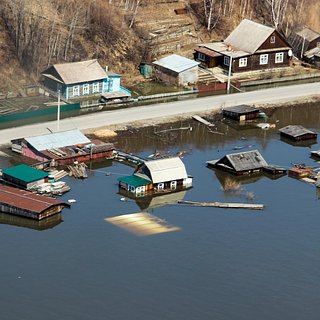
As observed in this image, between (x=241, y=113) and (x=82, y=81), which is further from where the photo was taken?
(x=82, y=81)

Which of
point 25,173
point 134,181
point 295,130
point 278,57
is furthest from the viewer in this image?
point 278,57

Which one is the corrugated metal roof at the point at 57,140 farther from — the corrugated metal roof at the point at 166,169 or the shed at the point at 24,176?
the corrugated metal roof at the point at 166,169

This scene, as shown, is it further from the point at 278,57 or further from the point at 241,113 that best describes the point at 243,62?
the point at 241,113

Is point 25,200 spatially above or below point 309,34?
below

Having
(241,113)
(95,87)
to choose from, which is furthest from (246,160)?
(95,87)

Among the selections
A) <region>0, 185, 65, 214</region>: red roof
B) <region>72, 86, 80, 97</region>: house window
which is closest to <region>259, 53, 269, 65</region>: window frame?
<region>72, 86, 80, 97</region>: house window

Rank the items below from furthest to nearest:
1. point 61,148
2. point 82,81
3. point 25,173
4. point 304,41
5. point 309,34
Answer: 1. point 309,34
2. point 304,41
3. point 82,81
4. point 61,148
5. point 25,173

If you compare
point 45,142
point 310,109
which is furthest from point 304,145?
point 45,142

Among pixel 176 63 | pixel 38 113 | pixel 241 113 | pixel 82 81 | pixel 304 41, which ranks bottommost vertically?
pixel 38 113
